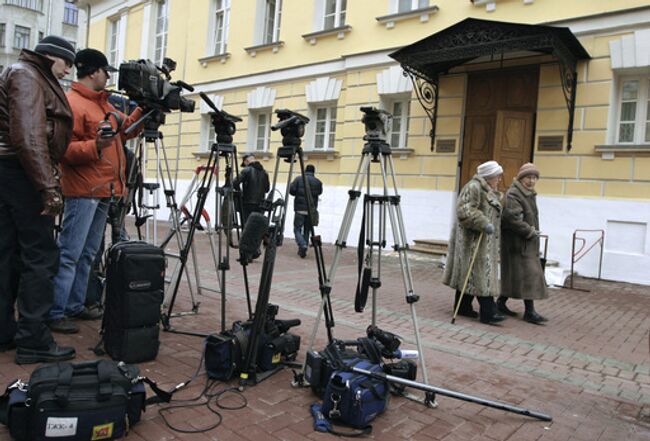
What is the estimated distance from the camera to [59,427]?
2.37 m

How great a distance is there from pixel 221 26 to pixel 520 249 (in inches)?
539

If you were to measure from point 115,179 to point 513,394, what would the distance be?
3.43m

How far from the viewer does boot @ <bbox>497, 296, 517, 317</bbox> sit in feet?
20.0

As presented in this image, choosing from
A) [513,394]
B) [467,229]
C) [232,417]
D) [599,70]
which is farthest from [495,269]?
[599,70]

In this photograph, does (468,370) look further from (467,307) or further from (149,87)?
(149,87)

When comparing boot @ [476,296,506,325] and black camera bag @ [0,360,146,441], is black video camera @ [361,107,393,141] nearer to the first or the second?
black camera bag @ [0,360,146,441]

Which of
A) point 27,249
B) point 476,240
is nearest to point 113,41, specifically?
point 476,240

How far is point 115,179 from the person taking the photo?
4.22 metres

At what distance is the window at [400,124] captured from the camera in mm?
11953

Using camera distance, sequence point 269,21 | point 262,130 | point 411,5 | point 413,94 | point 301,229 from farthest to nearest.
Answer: point 262,130
point 269,21
point 411,5
point 413,94
point 301,229

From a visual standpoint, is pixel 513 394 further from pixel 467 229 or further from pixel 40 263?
pixel 40 263

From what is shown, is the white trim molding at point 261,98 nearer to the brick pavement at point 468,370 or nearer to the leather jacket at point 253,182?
the leather jacket at point 253,182

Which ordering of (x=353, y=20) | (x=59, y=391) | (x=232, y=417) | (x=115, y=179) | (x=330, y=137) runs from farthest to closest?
(x=330, y=137) → (x=353, y=20) → (x=115, y=179) → (x=232, y=417) → (x=59, y=391)

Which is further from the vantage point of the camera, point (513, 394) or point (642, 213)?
point (642, 213)
